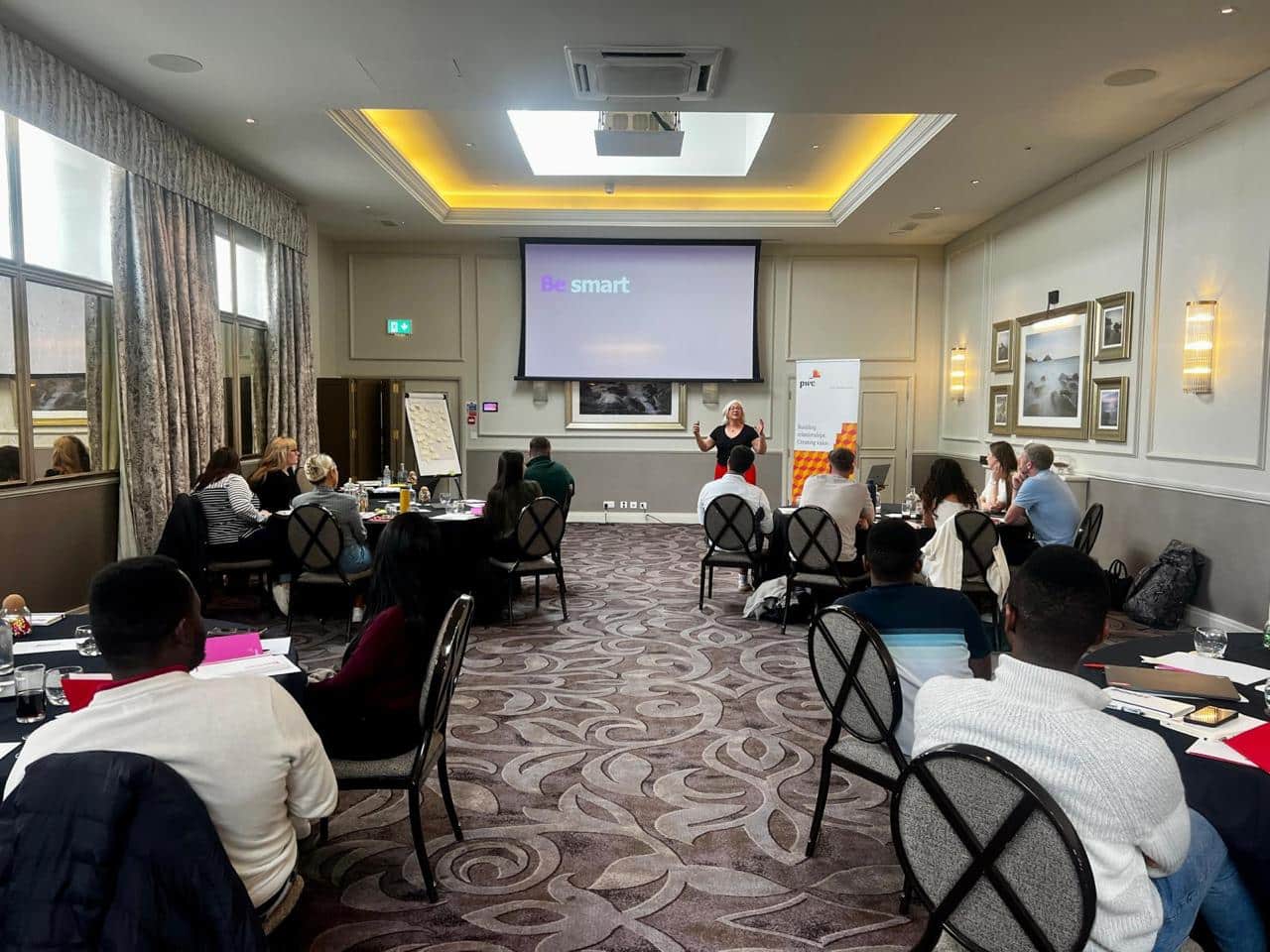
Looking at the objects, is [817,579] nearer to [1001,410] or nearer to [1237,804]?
[1237,804]

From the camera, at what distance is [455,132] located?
7855mm

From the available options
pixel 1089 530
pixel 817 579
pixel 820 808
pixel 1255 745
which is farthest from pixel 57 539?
pixel 1089 530

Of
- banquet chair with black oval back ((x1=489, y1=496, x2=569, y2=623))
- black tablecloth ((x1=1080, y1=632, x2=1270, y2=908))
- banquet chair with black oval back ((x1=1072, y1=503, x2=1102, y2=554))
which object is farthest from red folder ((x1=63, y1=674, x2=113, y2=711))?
banquet chair with black oval back ((x1=1072, y1=503, x2=1102, y2=554))

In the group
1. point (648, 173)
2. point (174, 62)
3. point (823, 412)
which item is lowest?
point (823, 412)

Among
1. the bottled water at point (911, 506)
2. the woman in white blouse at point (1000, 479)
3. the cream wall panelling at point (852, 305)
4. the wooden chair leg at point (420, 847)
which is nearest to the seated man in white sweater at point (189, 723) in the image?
the wooden chair leg at point (420, 847)

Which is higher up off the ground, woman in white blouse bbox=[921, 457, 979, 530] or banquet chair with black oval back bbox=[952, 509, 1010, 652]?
woman in white blouse bbox=[921, 457, 979, 530]

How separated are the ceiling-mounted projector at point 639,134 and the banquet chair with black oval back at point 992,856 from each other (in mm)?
6602

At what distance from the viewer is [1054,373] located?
7.99m

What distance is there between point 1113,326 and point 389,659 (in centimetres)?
690

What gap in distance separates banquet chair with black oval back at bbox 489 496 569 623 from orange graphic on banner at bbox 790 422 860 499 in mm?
4718

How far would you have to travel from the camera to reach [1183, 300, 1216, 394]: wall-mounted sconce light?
5.77m

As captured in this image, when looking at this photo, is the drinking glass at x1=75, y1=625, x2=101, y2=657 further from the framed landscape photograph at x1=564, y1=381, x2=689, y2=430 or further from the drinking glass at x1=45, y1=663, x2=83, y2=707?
the framed landscape photograph at x1=564, y1=381, x2=689, y2=430

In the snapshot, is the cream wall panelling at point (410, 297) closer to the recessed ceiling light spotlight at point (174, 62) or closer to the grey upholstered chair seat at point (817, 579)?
the recessed ceiling light spotlight at point (174, 62)

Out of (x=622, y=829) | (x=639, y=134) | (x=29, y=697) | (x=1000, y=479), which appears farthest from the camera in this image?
(x=639, y=134)
